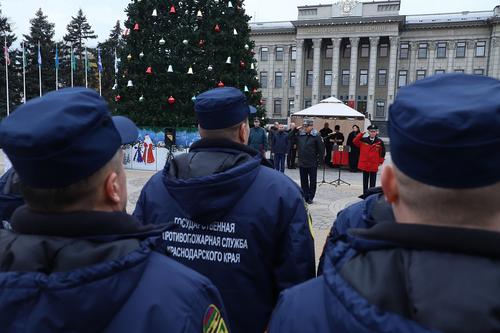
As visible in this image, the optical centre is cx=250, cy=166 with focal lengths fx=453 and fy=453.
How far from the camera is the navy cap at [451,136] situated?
105 cm

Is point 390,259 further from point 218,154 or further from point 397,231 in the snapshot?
point 218,154

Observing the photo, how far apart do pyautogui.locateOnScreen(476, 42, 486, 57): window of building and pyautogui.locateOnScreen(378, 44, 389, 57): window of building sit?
10.9 metres

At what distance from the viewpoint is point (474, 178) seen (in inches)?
42.0

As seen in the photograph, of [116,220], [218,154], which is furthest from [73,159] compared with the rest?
[218,154]

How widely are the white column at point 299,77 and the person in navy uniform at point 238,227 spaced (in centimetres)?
6136

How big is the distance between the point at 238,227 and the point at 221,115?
0.69m

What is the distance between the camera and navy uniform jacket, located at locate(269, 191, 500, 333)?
0.96m

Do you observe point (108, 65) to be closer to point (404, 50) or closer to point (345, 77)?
point (345, 77)

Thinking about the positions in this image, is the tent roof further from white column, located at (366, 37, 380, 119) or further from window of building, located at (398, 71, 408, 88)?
window of building, located at (398, 71, 408, 88)

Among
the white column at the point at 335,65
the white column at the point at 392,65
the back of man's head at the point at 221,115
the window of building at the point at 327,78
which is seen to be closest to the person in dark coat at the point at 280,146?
the back of man's head at the point at 221,115

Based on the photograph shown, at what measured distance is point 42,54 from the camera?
47219 mm

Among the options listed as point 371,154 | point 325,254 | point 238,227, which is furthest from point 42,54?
point 325,254

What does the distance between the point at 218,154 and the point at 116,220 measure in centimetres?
132

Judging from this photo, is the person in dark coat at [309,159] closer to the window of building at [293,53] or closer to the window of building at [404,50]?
the window of building at [404,50]
